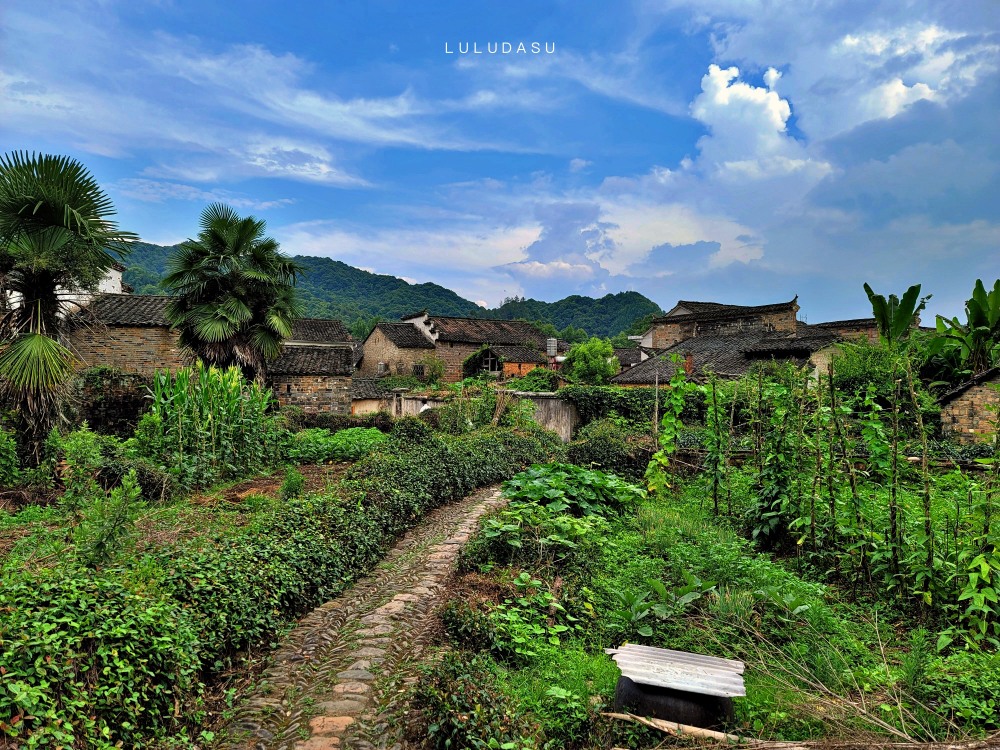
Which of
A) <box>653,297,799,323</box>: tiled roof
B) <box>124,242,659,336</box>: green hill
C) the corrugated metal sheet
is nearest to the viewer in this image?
the corrugated metal sheet

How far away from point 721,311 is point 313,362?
2520cm

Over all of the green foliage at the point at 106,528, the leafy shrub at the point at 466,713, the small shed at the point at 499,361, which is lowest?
the leafy shrub at the point at 466,713

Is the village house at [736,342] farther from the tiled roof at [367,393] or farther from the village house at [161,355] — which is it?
the village house at [161,355]

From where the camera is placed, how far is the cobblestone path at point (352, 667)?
12.4 feet

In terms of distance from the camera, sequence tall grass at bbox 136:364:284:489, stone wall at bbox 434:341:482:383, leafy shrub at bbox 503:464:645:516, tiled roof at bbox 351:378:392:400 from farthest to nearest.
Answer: stone wall at bbox 434:341:482:383 < tiled roof at bbox 351:378:392:400 < tall grass at bbox 136:364:284:489 < leafy shrub at bbox 503:464:645:516

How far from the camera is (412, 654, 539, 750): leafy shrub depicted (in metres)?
3.32

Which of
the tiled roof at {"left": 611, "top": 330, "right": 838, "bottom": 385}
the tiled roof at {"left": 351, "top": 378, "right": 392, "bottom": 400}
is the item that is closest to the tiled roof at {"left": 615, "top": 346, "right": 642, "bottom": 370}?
the tiled roof at {"left": 611, "top": 330, "right": 838, "bottom": 385}

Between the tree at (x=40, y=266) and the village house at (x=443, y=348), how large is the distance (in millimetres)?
30338

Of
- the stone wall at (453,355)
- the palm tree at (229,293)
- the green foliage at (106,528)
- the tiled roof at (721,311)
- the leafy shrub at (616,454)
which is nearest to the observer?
Result: the green foliage at (106,528)

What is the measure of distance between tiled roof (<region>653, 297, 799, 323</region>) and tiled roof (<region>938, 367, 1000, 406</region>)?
17.5 m

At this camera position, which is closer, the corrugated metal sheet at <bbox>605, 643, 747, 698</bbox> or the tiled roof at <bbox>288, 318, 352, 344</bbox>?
the corrugated metal sheet at <bbox>605, 643, 747, 698</bbox>

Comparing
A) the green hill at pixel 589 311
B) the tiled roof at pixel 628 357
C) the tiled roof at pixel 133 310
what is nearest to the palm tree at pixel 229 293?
the tiled roof at pixel 133 310

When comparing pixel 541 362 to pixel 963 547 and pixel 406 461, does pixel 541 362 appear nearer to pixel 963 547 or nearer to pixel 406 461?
pixel 406 461

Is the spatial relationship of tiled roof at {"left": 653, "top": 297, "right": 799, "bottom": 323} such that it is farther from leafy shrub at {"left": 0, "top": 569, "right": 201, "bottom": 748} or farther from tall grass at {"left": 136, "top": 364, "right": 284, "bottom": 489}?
leafy shrub at {"left": 0, "top": 569, "right": 201, "bottom": 748}
